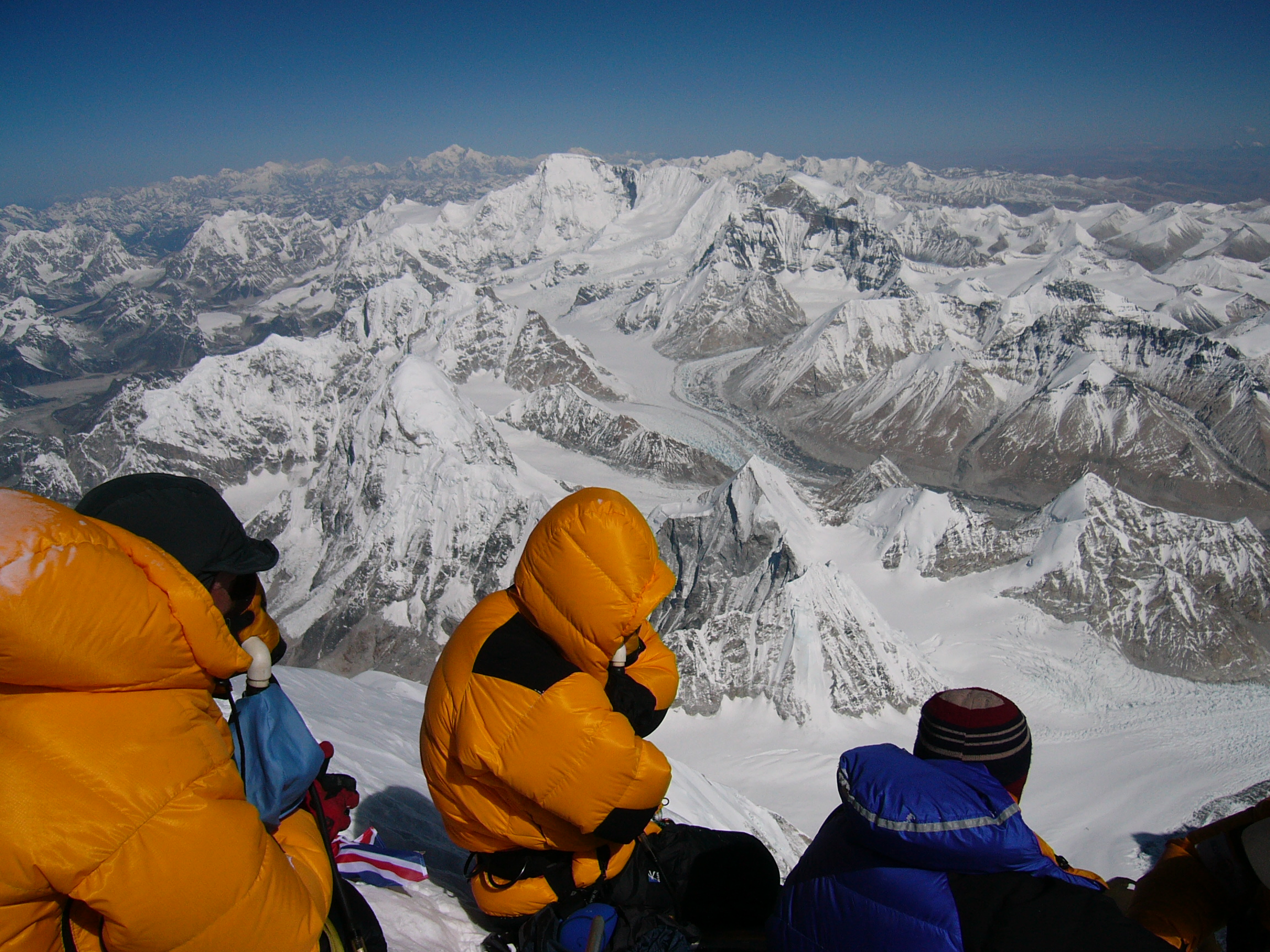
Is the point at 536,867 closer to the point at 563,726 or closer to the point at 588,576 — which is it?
the point at 563,726

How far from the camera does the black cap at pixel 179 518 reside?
11.8ft

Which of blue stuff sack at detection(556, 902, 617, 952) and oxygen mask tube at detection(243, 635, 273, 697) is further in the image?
blue stuff sack at detection(556, 902, 617, 952)

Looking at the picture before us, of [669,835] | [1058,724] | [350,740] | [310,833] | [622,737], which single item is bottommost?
[1058,724]

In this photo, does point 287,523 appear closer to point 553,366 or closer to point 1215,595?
point 553,366

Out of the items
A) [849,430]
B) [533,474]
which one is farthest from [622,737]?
[849,430]

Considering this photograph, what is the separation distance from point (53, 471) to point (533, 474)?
82.4m

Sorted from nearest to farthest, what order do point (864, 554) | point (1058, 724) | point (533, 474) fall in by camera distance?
point (1058, 724) → point (864, 554) → point (533, 474)

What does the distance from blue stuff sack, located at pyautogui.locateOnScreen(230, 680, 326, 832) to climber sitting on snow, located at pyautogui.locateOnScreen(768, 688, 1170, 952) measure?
3.01 meters

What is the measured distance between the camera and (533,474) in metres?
62.8

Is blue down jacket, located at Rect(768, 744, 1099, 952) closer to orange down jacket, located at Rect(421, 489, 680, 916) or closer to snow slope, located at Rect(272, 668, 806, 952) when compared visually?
orange down jacket, located at Rect(421, 489, 680, 916)

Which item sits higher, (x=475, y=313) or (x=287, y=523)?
(x=475, y=313)

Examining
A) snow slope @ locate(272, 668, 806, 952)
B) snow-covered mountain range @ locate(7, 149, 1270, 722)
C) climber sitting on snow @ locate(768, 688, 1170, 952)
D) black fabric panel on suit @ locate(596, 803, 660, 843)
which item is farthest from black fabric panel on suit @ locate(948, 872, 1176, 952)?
snow-covered mountain range @ locate(7, 149, 1270, 722)

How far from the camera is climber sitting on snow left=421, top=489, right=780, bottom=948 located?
432 cm

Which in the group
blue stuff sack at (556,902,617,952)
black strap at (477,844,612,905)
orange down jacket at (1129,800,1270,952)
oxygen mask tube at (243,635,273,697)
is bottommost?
blue stuff sack at (556,902,617,952)
